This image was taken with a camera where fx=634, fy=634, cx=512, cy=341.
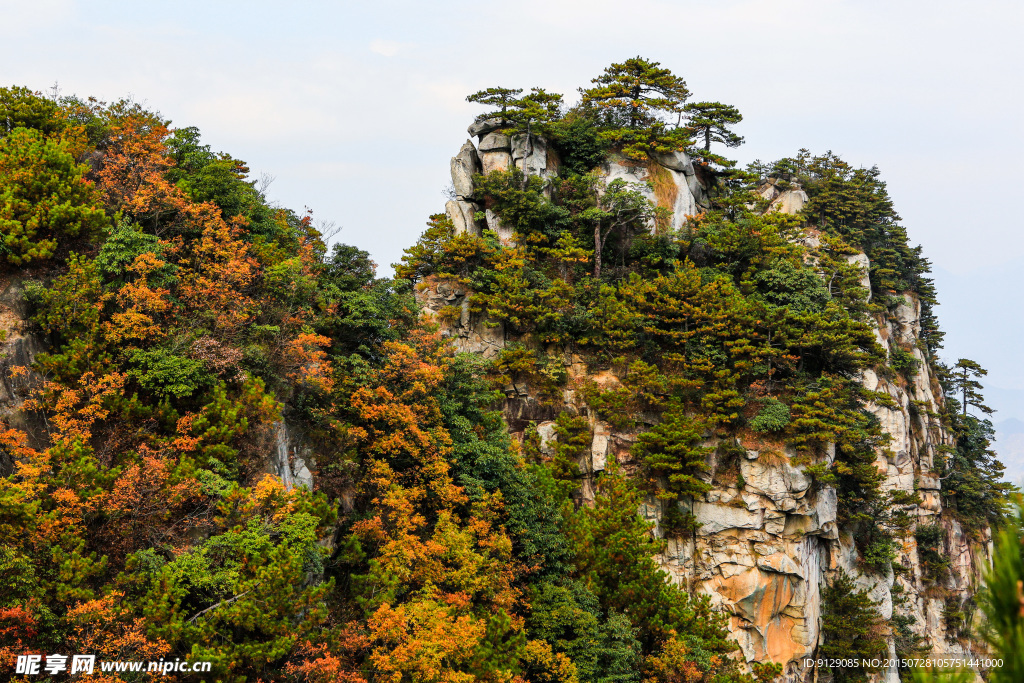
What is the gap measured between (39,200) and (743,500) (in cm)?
2412

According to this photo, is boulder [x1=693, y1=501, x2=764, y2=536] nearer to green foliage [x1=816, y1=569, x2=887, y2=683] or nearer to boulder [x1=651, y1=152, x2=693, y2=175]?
green foliage [x1=816, y1=569, x2=887, y2=683]

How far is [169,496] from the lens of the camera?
521 inches

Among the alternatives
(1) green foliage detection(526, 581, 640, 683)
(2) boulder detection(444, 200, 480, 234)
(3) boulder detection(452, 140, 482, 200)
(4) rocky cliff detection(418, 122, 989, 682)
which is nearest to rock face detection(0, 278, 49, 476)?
(1) green foliage detection(526, 581, 640, 683)

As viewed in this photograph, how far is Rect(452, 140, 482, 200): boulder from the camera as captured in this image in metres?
28.9

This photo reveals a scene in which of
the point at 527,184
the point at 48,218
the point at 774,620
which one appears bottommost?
the point at 774,620

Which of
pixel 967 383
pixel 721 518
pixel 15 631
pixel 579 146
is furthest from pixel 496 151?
pixel 967 383

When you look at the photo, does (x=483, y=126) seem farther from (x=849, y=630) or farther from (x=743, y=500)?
(x=849, y=630)

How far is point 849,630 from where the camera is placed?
2481cm

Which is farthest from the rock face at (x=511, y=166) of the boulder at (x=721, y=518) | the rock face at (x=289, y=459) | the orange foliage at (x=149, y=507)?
the orange foliage at (x=149, y=507)

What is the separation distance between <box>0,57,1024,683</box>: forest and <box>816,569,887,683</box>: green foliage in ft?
0.38

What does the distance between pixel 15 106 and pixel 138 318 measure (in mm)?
7850

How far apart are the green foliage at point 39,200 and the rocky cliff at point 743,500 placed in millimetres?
12860

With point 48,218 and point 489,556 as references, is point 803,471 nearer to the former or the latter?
point 489,556

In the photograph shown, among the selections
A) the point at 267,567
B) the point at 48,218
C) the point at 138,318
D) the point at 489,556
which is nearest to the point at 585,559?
the point at 489,556
